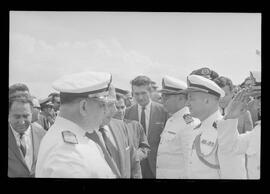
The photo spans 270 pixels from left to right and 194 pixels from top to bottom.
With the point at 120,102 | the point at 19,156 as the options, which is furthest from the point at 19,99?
the point at 120,102

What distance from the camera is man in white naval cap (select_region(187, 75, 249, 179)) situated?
4.78 m

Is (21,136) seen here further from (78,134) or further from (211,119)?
(211,119)

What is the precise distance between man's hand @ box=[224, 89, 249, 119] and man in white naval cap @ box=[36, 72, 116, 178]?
1.38m

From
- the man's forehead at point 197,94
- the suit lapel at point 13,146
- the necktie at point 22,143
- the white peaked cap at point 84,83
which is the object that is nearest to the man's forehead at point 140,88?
the white peaked cap at point 84,83

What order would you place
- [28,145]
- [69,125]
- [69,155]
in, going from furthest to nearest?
[28,145]
[69,125]
[69,155]

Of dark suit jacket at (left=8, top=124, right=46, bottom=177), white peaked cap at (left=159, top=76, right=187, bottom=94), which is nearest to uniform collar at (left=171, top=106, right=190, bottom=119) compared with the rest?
white peaked cap at (left=159, top=76, right=187, bottom=94)

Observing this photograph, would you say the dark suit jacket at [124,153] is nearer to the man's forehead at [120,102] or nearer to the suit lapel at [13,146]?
the man's forehead at [120,102]

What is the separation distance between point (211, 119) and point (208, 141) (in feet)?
0.81

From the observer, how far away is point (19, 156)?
481 cm

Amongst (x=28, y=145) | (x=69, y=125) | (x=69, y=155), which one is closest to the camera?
(x=69, y=155)

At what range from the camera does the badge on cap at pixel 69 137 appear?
4.60 m

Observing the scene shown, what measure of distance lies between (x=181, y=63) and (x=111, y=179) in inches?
59.9

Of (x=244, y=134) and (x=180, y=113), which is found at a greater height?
(x=180, y=113)

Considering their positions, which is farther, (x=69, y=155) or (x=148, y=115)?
(x=148, y=115)
